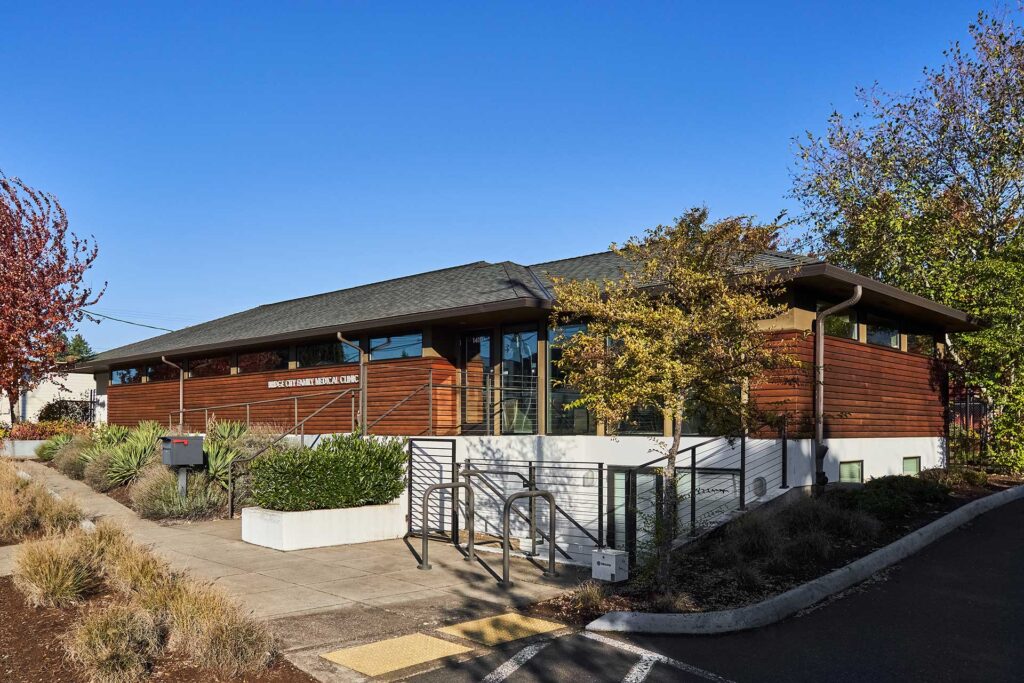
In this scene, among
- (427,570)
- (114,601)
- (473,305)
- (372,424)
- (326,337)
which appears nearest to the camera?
(114,601)

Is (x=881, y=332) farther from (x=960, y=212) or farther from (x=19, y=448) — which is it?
(x=19, y=448)

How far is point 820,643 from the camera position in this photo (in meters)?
7.12

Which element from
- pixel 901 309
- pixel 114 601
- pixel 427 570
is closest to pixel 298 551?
pixel 427 570

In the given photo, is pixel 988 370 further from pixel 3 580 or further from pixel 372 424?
pixel 3 580

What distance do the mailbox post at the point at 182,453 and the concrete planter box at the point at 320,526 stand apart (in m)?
2.21

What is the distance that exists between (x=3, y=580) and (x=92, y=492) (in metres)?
8.62

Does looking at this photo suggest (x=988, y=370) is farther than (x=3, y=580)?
Yes

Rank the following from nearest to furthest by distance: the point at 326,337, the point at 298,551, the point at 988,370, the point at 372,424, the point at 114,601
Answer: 1. the point at 114,601
2. the point at 298,551
3. the point at 372,424
4. the point at 988,370
5. the point at 326,337

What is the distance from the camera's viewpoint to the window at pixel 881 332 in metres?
15.1

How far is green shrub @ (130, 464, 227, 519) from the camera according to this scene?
561 inches

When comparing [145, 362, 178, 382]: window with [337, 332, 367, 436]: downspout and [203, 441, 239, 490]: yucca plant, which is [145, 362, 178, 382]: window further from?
[203, 441, 239, 490]: yucca plant

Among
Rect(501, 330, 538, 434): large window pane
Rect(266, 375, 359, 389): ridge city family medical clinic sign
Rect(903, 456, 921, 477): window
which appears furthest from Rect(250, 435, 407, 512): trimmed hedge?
Rect(903, 456, 921, 477): window

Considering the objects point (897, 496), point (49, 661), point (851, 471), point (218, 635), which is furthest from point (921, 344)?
point (49, 661)

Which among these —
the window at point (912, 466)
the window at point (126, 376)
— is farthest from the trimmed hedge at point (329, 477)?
the window at point (126, 376)
